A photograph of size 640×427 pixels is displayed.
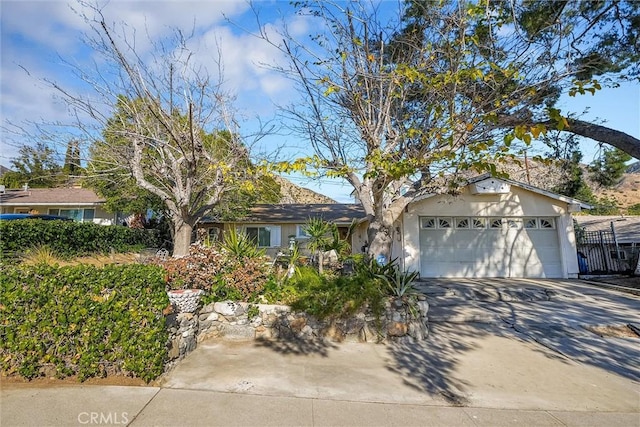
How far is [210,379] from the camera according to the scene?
4438 mm

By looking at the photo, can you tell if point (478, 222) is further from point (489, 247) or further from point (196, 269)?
point (196, 269)

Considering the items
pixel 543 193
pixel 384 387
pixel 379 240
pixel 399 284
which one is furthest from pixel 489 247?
pixel 384 387

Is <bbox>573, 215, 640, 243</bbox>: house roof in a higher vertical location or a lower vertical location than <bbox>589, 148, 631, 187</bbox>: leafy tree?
lower

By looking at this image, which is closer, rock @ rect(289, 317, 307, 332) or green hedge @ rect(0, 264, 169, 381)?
green hedge @ rect(0, 264, 169, 381)

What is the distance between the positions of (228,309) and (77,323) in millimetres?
2621

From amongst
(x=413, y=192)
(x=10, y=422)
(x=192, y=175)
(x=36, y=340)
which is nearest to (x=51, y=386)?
(x=36, y=340)

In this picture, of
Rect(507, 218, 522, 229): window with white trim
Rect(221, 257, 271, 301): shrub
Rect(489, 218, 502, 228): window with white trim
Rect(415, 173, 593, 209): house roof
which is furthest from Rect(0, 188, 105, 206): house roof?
Rect(507, 218, 522, 229): window with white trim

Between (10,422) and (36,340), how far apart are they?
43.2 inches

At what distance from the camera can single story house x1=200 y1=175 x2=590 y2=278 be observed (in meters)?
13.1

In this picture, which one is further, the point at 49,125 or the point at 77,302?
the point at 49,125

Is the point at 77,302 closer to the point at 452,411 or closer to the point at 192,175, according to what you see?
the point at 452,411

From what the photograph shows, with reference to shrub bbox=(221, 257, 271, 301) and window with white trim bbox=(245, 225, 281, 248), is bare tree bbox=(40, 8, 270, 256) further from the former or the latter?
window with white trim bbox=(245, 225, 281, 248)

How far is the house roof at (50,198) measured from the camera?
19.7 meters

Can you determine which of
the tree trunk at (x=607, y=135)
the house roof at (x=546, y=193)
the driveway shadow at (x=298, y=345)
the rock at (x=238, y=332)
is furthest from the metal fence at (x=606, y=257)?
the rock at (x=238, y=332)
